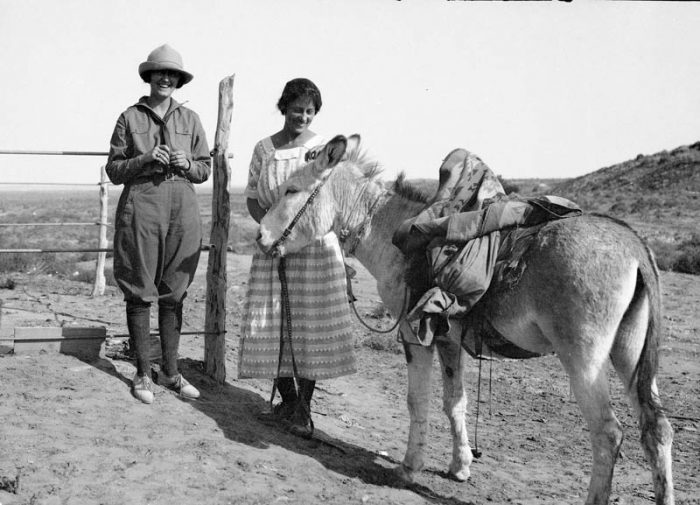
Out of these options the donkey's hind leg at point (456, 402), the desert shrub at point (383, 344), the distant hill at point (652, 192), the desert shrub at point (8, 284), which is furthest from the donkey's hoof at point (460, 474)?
the distant hill at point (652, 192)

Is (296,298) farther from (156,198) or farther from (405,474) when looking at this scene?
(405,474)

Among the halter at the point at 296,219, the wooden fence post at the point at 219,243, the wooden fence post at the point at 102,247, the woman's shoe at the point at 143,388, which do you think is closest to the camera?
the halter at the point at 296,219

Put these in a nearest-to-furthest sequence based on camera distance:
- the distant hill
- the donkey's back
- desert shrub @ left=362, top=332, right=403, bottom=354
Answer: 1. the donkey's back
2. desert shrub @ left=362, top=332, right=403, bottom=354
3. the distant hill

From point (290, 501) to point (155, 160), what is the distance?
2.46 m

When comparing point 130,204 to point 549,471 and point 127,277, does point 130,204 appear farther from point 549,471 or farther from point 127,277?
point 549,471

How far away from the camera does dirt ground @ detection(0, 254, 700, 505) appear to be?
4.11m

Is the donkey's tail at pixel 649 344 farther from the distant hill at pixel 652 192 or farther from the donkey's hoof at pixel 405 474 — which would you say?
the distant hill at pixel 652 192

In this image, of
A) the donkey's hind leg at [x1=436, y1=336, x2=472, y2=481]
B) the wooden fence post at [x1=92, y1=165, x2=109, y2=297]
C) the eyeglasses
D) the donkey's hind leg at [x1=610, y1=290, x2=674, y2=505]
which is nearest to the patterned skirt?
the donkey's hind leg at [x1=436, y1=336, x2=472, y2=481]

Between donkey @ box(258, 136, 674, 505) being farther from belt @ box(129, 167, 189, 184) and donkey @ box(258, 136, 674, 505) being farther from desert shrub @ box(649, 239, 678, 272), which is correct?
desert shrub @ box(649, 239, 678, 272)

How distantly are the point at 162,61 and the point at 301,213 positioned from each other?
1.46m

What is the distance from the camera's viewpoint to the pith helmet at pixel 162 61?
491cm

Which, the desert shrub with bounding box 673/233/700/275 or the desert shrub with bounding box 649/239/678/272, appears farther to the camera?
the desert shrub with bounding box 649/239/678/272

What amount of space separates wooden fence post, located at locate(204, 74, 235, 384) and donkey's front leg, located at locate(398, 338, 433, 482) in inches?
76.0

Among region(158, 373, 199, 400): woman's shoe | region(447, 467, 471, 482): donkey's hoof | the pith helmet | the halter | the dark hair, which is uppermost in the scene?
the pith helmet
